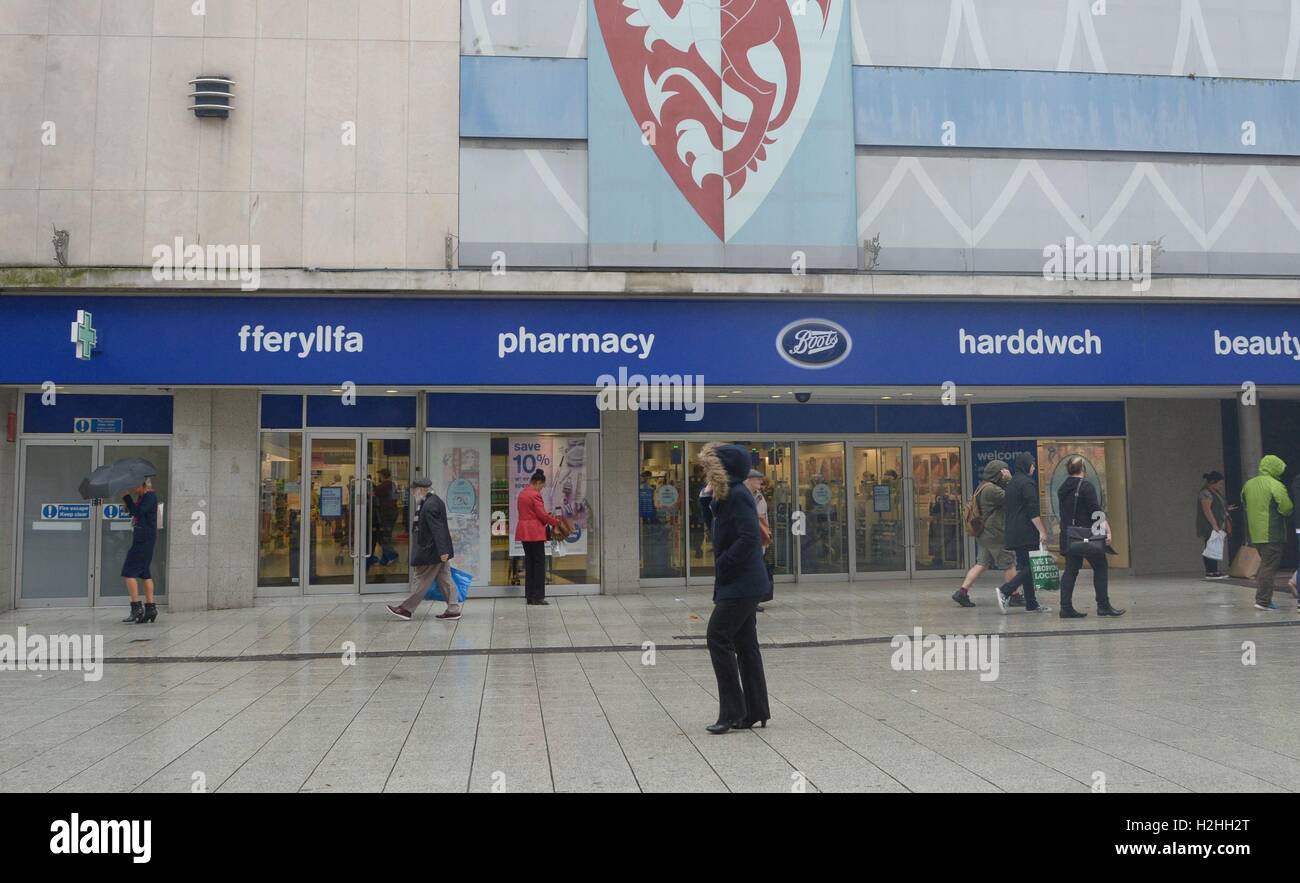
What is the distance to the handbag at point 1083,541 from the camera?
1122 centimetres

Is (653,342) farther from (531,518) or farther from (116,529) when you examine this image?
(116,529)

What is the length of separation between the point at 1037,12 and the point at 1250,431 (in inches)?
290

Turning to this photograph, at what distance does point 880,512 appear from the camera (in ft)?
53.5

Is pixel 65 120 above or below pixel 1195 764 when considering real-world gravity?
above

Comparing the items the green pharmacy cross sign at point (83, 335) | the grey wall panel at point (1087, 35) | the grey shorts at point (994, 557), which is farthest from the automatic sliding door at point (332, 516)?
the grey wall panel at point (1087, 35)

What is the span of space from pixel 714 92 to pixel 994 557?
25.3ft

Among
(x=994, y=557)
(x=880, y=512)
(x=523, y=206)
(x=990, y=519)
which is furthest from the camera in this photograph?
(x=880, y=512)

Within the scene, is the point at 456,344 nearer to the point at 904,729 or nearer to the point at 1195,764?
the point at 904,729

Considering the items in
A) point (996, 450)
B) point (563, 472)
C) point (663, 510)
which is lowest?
point (663, 510)

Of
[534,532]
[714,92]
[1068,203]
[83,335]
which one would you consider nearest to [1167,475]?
[1068,203]

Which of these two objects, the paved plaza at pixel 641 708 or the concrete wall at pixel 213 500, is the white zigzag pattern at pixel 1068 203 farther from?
the concrete wall at pixel 213 500

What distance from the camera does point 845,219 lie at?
1420 centimetres

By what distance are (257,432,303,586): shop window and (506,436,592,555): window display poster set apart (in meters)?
3.22
